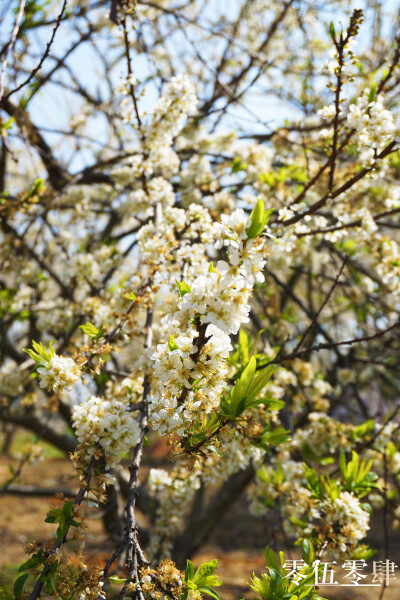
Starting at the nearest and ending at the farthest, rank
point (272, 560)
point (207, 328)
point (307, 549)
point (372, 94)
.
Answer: point (207, 328), point (272, 560), point (307, 549), point (372, 94)

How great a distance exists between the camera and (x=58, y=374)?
5.02 feet

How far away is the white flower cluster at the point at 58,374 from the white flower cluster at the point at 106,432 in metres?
0.11

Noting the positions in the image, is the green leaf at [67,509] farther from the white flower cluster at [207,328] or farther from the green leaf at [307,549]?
the green leaf at [307,549]

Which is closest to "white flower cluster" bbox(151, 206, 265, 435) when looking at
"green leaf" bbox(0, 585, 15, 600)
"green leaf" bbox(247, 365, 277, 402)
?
"green leaf" bbox(247, 365, 277, 402)

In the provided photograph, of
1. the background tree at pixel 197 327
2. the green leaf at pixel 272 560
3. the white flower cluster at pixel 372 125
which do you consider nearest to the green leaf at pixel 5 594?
the background tree at pixel 197 327

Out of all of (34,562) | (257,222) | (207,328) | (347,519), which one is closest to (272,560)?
(347,519)

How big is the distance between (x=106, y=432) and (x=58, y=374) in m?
0.26

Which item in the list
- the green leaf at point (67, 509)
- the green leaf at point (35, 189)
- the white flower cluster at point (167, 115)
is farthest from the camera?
the green leaf at point (35, 189)

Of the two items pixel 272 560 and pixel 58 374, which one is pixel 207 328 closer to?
pixel 58 374

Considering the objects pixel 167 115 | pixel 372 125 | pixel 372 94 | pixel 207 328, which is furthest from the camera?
pixel 167 115

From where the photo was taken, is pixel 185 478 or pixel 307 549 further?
pixel 185 478

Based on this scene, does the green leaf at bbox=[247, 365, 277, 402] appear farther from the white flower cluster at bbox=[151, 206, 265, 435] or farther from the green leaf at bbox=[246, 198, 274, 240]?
the green leaf at bbox=[246, 198, 274, 240]

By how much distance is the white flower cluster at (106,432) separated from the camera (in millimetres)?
1453

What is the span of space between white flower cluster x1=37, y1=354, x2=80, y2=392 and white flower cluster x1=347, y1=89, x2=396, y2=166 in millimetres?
1491
